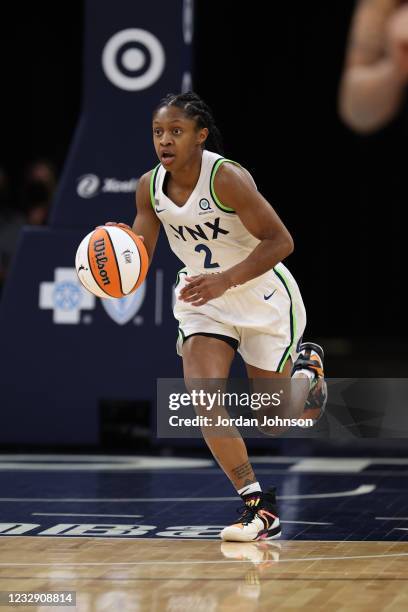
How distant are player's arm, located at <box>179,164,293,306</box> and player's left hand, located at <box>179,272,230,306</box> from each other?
48mm

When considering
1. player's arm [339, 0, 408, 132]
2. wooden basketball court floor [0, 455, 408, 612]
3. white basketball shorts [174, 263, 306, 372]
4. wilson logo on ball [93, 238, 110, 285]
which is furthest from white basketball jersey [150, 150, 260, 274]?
player's arm [339, 0, 408, 132]

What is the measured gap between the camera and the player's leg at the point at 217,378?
22.0 ft

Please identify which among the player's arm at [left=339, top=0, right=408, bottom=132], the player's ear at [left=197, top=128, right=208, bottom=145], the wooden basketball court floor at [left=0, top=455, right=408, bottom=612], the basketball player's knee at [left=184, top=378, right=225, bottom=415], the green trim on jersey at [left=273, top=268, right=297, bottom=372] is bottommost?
the wooden basketball court floor at [left=0, top=455, right=408, bottom=612]

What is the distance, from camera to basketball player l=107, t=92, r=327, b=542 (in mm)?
Result: 6691

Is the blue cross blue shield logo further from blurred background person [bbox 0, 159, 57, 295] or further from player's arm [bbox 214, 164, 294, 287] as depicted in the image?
player's arm [bbox 214, 164, 294, 287]

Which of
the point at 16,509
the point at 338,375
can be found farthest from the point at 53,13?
the point at 16,509

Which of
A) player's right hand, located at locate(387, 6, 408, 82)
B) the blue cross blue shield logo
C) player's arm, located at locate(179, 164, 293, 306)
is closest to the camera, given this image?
player's right hand, located at locate(387, 6, 408, 82)

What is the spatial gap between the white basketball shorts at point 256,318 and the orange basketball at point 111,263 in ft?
0.87

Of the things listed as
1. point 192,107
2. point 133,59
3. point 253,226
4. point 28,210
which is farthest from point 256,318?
point 28,210

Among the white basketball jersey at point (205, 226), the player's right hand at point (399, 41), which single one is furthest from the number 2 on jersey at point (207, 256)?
the player's right hand at point (399, 41)

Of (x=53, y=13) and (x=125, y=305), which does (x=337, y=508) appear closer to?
(x=125, y=305)

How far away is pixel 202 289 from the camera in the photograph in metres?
6.50

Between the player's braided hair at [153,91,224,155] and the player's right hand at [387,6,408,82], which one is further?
the player's braided hair at [153,91,224,155]

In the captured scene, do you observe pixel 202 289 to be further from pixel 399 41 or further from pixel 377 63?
pixel 399 41
